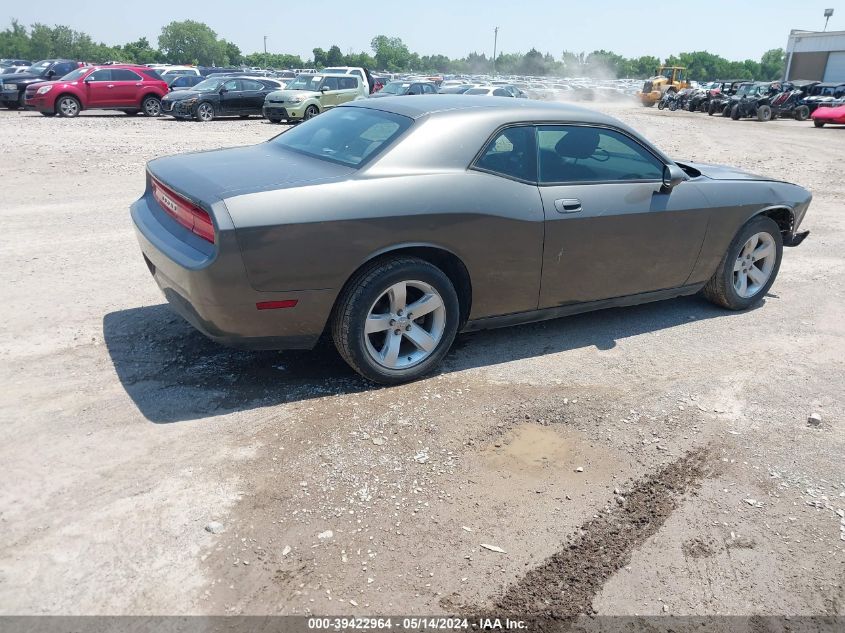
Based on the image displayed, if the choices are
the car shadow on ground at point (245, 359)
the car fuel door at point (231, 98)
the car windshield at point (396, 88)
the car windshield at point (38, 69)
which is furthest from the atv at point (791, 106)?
the car shadow on ground at point (245, 359)

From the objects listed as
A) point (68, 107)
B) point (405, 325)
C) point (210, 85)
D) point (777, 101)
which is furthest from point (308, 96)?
point (777, 101)

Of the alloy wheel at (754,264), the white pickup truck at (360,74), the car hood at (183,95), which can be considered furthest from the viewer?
the white pickup truck at (360,74)

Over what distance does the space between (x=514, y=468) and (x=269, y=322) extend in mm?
1469

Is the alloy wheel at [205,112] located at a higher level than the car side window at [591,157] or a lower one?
lower

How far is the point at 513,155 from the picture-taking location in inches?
171

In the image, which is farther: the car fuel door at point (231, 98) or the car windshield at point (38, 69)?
the car windshield at point (38, 69)

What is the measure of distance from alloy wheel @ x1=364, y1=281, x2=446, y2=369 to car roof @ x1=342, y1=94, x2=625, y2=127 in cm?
110

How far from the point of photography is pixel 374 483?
10.4 ft

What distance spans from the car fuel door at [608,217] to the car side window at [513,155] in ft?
0.24

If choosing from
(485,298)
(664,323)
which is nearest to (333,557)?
(485,298)

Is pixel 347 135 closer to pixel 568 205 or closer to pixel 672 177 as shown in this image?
pixel 568 205

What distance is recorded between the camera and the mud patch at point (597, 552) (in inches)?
101

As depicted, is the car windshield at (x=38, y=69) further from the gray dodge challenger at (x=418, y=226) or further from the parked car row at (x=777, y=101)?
the parked car row at (x=777, y=101)

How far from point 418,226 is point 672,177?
1999 mm
